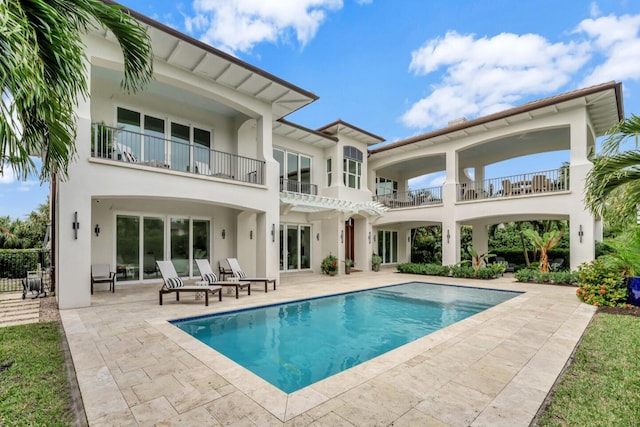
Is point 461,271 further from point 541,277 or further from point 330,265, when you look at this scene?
point 330,265

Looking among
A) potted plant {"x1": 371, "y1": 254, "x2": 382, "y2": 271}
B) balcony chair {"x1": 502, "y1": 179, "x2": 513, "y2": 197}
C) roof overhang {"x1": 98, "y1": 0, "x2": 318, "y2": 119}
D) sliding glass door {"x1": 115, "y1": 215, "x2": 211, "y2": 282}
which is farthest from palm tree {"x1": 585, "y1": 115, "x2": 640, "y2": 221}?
potted plant {"x1": 371, "y1": 254, "x2": 382, "y2": 271}

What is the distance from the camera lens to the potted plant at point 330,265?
18.4m

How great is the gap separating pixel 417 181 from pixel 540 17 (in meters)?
14.5

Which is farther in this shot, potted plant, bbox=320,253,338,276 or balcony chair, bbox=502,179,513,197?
potted plant, bbox=320,253,338,276

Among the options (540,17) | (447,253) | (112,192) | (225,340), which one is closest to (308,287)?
(225,340)

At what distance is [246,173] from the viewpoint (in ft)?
49.8

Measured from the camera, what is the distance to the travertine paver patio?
12.3ft

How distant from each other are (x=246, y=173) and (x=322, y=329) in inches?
358

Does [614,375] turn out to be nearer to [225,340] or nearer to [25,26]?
[225,340]

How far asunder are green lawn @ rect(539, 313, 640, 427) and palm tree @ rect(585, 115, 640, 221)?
2574 millimetres

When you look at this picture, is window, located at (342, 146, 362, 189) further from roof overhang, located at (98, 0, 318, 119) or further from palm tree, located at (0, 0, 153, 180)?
palm tree, located at (0, 0, 153, 180)

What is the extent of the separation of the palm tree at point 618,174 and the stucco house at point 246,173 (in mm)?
9799

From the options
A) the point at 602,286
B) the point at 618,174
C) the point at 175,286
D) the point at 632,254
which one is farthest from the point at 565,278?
the point at 175,286

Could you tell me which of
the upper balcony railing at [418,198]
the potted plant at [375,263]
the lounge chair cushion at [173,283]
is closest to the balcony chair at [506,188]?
the upper balcony railing at [418,198]
